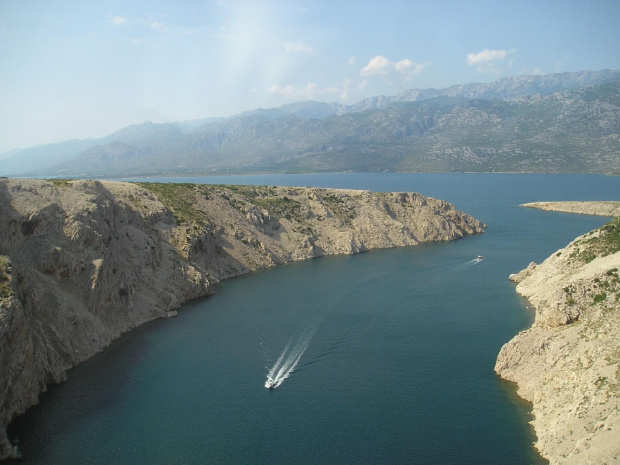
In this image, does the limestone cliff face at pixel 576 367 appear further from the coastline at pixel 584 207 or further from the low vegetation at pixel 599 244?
the coastline at pixel 584 207

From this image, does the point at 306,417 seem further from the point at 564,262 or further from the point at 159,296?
the point at 564,262

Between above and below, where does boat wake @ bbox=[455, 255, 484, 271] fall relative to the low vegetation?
below

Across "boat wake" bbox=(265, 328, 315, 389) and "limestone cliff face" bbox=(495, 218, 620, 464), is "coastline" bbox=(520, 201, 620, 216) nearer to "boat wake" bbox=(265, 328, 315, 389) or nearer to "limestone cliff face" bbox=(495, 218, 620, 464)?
"limestone cliff face" bbox=(495, 218, 620, 464)

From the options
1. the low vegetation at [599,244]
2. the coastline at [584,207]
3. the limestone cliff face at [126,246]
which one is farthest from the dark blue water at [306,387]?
the coastline at [584,207]

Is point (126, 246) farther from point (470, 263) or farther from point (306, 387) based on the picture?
point (470, 263)

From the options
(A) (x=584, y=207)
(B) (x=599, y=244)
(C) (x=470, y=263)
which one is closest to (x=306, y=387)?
(B) (x=599, y=244)

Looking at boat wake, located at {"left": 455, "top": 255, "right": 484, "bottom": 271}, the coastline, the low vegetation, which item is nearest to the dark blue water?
the low vegetation
